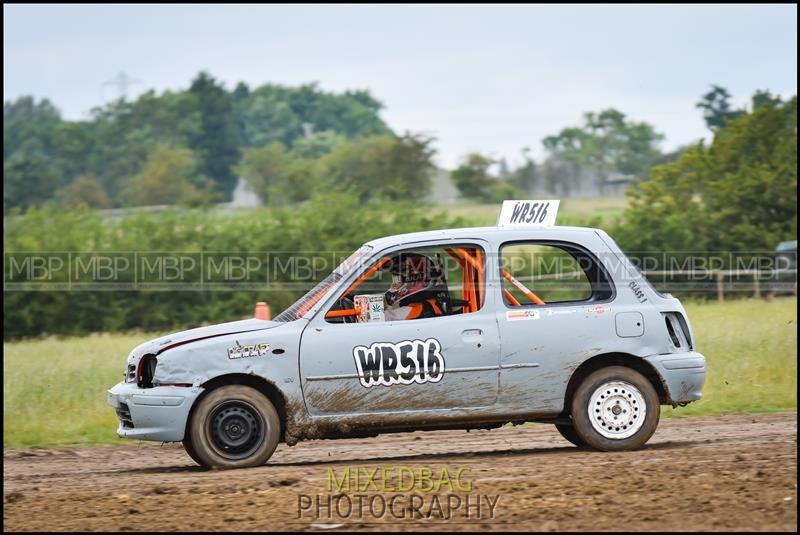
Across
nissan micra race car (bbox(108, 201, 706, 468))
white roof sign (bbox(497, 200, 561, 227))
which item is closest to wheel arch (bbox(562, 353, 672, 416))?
nissan micra race car (bbox(108, 201, 706, 468))

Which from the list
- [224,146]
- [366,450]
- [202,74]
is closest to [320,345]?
[366,450]

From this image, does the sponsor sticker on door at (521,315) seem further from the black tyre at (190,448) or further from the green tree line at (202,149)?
the green tree line at (202,149)

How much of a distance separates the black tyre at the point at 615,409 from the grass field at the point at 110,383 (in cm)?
339

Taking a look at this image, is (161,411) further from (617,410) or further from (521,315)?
(617,410)

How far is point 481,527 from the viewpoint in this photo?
21.5ft

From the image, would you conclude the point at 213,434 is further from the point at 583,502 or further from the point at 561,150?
the point at 561,150

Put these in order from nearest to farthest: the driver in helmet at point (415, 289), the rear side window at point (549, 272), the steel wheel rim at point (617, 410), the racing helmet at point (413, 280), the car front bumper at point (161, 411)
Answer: the car front bumper at point (161, 411) → the steel wheel rim at point (617, 410) → the driver in helmet at point (415, 289) → the racing helmet at point (413, 280) → the rear side window at point (549, 272)

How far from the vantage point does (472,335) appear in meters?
9.08

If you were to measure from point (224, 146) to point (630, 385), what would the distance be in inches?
3886

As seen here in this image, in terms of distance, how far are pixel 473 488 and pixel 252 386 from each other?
2198 mm

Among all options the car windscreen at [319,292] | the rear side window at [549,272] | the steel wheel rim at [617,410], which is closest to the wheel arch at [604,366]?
the steel wheel rim at [617,410]

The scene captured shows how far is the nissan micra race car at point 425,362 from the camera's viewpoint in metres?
8.94

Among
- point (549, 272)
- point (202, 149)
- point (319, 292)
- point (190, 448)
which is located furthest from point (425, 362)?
point (202, 149)

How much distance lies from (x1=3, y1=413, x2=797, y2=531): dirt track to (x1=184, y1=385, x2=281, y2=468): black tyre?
16 centimetres
